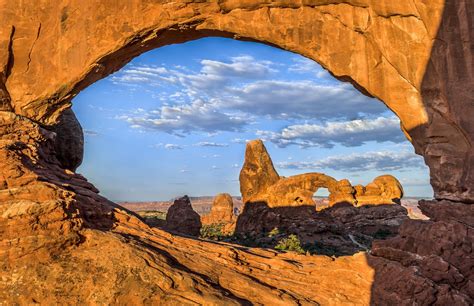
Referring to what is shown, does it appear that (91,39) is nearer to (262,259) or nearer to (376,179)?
(262,259)

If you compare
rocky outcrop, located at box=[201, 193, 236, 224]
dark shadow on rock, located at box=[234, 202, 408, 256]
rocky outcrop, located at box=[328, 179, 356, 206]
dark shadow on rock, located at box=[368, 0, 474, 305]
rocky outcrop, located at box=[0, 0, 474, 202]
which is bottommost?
rocky outcrop, located at box=[201, 193, 236, 224]

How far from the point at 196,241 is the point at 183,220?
20.4 metres

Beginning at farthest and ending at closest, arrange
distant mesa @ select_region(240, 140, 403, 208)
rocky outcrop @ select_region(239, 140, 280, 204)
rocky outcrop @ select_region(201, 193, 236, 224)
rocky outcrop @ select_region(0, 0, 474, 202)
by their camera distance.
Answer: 1. rocky outcrop @ select_region(201, 193, 236, 224)
2. rocky outcrop @ select_region(239, 140, 280, 204)
3. distant mesa @ select_region(240, 140, 403, 208)
4. rocky outcrop @ select_region(0, 0, 474, 202)

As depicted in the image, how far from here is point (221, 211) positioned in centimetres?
6681

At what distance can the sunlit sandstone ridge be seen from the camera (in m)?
8.81

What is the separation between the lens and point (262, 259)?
12406mm

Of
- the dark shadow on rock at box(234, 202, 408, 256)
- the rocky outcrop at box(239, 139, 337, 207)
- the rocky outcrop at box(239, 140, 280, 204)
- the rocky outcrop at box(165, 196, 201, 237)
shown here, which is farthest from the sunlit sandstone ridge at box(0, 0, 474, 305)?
the rocky outcrop at box(239, 140, 280, 204)

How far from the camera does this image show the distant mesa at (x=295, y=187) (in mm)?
39938

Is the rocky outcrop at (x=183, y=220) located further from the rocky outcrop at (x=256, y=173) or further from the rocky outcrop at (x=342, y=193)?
the rocky outcrop at (x=342, y=193)

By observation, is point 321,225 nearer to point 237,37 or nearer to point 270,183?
point 270,183

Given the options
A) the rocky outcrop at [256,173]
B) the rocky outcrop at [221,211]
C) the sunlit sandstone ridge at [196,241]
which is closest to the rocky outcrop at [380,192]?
the rocky outcrop at [256,173]

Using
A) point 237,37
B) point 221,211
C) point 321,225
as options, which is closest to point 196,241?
point 237,37

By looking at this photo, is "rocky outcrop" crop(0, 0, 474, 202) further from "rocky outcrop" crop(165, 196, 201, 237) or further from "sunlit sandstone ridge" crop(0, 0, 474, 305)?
"rocky outcrop" crop(165, 196, 201, 237)

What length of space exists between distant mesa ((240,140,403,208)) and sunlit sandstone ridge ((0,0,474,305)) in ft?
82.3
